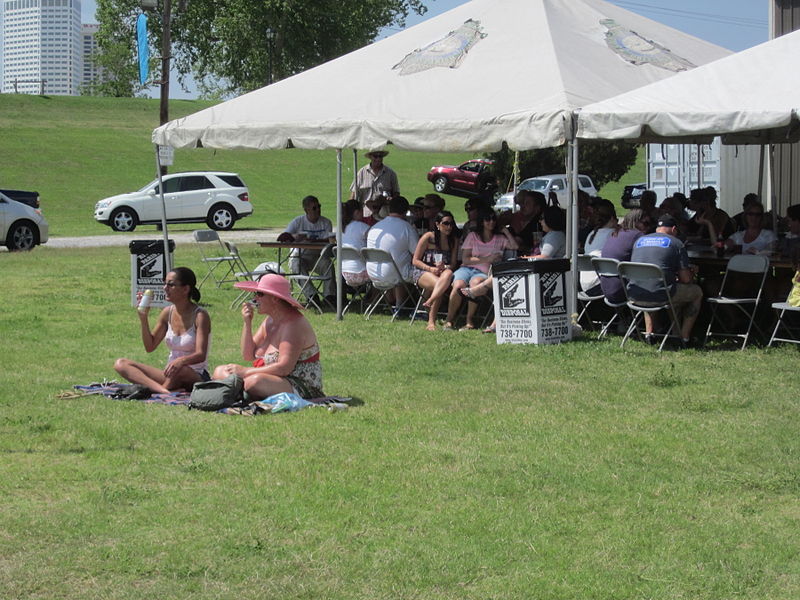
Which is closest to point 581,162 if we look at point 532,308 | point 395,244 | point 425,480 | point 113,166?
point 113,166

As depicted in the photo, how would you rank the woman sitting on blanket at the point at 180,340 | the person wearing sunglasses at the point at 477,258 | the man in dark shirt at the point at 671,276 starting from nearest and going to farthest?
the woman sitting on blanket at the point at 180,340 → the man in dark shirt at the point at 671,276 → the person wearing sunglasses at the point at 477,258

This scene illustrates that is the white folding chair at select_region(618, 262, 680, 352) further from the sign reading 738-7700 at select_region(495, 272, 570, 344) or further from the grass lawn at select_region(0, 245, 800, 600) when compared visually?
the sign reading 738-7700 at select_region(495, 272, 570, 344)

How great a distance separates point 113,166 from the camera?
48.7 meters

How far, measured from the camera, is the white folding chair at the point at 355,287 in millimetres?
12992

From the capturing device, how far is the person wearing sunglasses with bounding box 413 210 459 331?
39.8ft

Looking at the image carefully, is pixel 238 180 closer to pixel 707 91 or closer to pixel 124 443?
pixel 707 91

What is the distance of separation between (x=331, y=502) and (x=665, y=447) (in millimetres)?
2240

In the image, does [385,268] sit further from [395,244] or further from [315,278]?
[315,278]

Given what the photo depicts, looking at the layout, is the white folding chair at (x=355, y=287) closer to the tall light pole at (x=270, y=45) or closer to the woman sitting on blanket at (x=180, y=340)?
the woman sitting on blanket at (x=180, y=340)

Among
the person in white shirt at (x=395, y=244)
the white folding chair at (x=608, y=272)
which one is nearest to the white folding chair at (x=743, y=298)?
the white folding chair at (x=608, y=272)

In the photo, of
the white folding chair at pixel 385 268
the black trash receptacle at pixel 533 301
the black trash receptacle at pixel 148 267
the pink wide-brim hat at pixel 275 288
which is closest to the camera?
the pink wide-brim hat at pixel 275 288

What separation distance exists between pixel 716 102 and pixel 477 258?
293 cm

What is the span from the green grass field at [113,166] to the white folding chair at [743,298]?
22.2 meters

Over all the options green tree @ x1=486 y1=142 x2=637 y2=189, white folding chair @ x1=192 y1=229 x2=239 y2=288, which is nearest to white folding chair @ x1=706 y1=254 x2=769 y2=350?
white folding chair @ x1=192 y1=229 x2=239 y2=288
